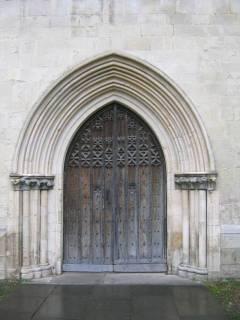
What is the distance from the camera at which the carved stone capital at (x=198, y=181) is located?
684cm

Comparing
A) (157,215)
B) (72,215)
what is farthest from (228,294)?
(72,215)

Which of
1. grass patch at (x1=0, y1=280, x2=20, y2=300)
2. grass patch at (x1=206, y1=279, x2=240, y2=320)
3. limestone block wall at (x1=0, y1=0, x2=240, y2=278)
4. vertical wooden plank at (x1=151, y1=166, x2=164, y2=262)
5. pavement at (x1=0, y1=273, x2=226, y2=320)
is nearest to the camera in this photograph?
pavement at (x1=0, y1=273, x2=226, y2=320)

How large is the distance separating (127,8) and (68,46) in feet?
3.68

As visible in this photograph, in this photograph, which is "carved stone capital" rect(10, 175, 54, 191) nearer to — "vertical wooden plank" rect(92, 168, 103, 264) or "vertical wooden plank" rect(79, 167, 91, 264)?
"vertical wooden plank" rect(79, 167, 91, 264)

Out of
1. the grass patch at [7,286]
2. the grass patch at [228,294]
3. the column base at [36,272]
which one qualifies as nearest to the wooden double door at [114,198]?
the column base at [36,272]

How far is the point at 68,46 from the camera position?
711 cm

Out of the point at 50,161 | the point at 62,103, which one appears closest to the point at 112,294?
the point at 50,161

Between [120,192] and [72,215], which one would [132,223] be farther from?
[72,215]

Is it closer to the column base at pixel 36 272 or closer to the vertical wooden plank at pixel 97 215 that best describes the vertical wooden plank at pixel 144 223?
the vertical wooden plank at pixel 97 215

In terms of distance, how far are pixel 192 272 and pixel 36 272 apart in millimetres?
2435

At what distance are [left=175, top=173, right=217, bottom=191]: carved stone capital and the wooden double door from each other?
0.48 metres

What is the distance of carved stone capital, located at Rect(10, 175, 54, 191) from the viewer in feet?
22.8

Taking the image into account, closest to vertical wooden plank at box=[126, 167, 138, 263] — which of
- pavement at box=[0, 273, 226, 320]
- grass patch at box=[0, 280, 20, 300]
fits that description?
pavement at box=[0, 273, 226, 320]

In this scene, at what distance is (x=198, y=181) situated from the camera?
271 inches
